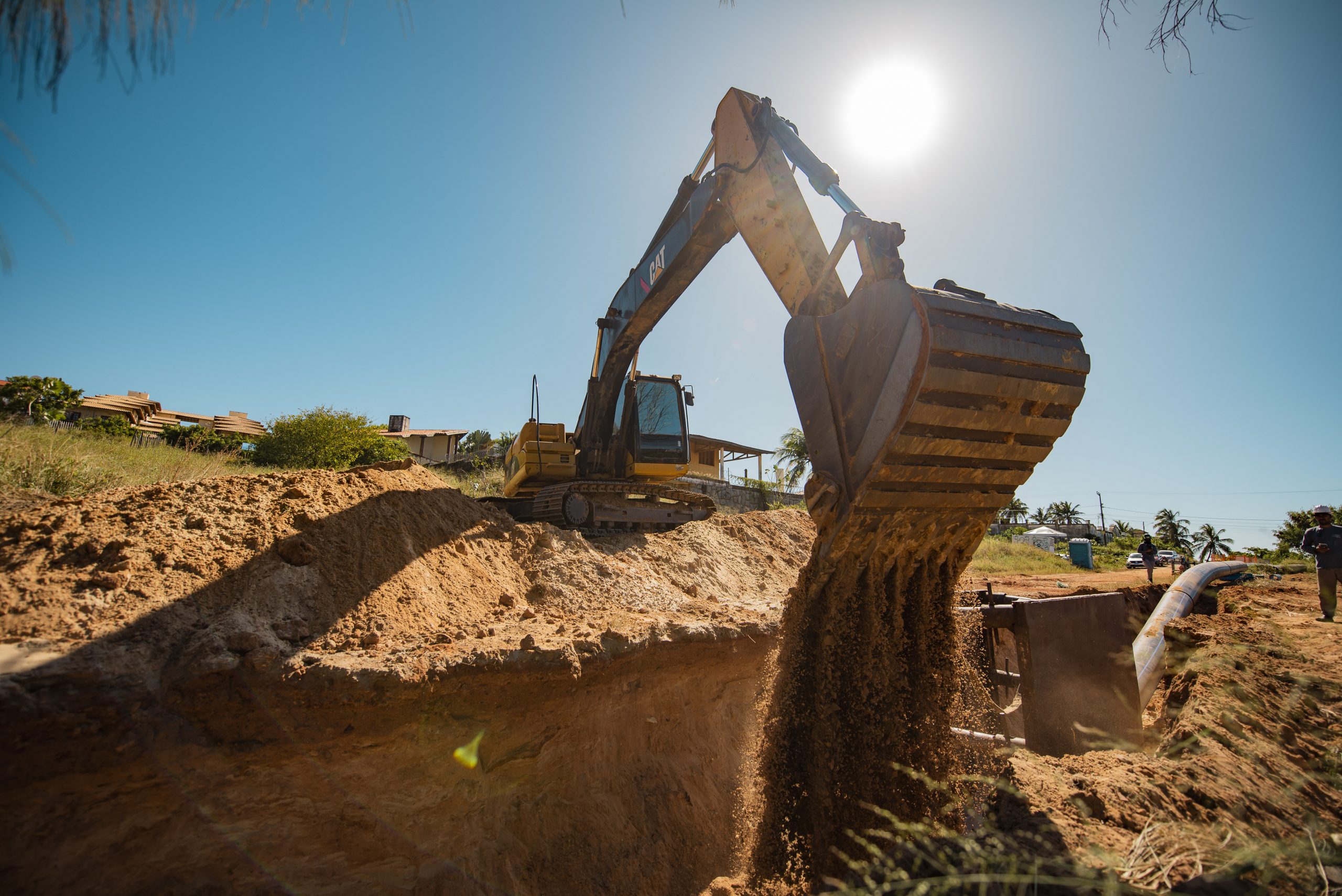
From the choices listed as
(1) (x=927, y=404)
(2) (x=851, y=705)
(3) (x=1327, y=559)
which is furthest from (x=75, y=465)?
(3) (x=1327, y=559)

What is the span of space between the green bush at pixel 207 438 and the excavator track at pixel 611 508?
12.1 meters

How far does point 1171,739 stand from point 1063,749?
1.16 metres

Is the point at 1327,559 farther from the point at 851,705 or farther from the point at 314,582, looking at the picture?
the point at 314,582

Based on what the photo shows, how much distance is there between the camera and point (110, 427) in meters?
13.2

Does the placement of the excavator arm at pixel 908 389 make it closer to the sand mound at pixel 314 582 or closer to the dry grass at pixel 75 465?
the sand mound at pixel 314 582

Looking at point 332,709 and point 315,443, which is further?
point 315,443

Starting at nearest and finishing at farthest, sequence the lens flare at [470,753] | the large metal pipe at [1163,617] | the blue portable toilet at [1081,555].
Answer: the lens flare at [470,753]
the large metal pipe at [1163,617]
the blue portable toilet at [1081,555]

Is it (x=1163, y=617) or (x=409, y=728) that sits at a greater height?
(x=1163, y=617)

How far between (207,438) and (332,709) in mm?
16624

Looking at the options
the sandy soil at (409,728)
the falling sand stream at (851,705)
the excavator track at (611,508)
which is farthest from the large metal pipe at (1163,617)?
the excavator track at (611,508)

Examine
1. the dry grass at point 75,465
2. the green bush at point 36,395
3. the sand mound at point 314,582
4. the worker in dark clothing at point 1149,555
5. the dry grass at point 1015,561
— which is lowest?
the dry grass at point 1015,561

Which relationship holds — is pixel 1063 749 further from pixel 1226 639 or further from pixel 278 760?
pixel 278 760

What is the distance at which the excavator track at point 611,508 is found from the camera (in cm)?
699

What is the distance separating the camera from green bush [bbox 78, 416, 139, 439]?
1142 centimetres
